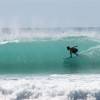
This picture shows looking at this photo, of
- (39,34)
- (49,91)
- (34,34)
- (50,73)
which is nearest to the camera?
(49,91)

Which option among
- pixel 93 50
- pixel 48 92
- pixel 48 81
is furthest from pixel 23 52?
pixel 48 92

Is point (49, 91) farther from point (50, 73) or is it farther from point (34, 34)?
point (34, 34)

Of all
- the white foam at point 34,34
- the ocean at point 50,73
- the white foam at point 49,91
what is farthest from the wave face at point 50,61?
the white foam at point 34,34

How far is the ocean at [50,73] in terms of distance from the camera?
16094 mm

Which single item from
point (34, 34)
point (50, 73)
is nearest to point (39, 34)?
point (34, 34)

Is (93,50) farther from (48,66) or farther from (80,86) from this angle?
(80,86)

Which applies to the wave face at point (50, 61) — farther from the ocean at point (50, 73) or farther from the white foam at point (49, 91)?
the white foam at point (49, 91)

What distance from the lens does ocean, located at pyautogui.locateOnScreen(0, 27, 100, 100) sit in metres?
16.1

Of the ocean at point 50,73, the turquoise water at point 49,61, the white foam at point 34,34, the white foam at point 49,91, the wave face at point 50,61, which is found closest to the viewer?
the white foam at point 49,91

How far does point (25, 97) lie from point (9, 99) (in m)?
0.65

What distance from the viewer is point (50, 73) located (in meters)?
23.3

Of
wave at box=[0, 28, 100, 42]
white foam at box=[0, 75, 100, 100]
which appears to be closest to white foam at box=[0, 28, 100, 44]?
wave at box=[0, 28, 100, 42]

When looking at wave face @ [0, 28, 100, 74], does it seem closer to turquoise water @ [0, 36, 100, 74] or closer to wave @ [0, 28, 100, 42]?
turquoise water @ [0, 36, 100, 74]

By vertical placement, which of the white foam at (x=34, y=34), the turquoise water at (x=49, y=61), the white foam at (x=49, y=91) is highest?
the white foam at (x=34, y=34)
